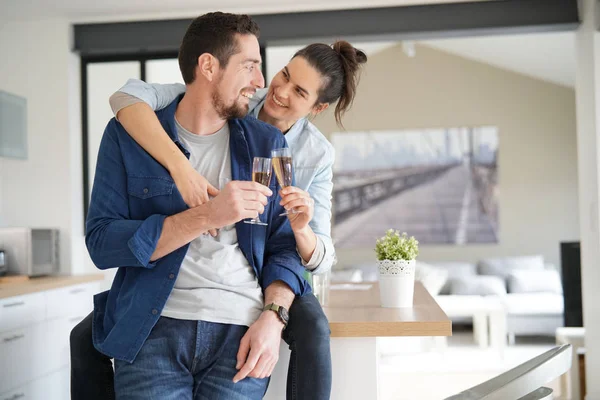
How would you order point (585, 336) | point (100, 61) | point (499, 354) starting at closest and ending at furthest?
point (585, 336) < point (100, 61) < point (499, 354)

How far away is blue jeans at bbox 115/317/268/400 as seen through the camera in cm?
158

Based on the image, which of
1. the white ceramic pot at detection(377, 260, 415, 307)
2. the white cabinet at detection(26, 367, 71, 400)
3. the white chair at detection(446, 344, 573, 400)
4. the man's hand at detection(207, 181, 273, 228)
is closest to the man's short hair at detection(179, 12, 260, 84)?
the man's hand at detection(207, 181, 273, 228)

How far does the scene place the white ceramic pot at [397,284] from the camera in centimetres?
228

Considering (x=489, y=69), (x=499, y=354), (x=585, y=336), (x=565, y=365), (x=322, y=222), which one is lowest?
(x=499, y=354)

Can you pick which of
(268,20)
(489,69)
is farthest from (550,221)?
(268,20)

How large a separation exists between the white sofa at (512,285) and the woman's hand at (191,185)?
5412mm

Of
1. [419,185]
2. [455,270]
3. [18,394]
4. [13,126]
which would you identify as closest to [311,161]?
[18,394]

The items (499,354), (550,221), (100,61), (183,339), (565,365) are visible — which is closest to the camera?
(565,365)

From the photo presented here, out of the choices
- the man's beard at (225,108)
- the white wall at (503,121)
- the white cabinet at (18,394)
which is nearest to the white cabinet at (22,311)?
the white cabinet at (18,394)

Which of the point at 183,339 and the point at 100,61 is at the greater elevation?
the point at 100,61

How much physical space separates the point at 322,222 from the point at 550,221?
787cm

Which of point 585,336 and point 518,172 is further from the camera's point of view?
point 518,172

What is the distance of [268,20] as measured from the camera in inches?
195

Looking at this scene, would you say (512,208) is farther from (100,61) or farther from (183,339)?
(183,339)
